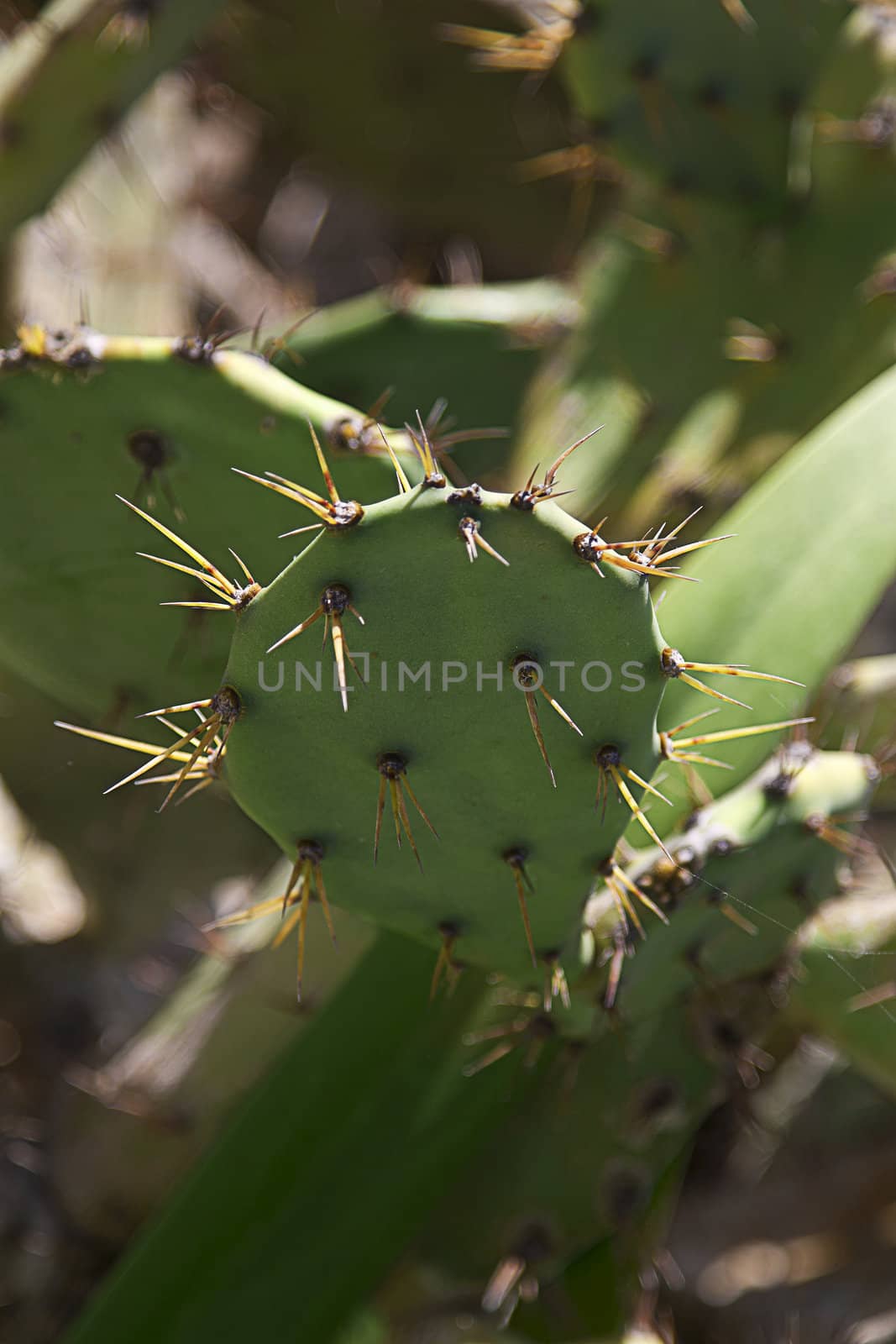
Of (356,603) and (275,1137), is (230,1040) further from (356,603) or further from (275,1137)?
(356,603)

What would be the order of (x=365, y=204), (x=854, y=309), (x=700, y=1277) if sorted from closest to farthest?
(x=854, y=309) → (x=700, y=1277) → (x=365, y=204)

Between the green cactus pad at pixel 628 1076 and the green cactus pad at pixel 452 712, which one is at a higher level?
the green cactus pad at pixel 452 712

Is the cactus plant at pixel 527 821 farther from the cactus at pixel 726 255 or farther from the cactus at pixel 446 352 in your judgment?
the cactus at pixel 446 352

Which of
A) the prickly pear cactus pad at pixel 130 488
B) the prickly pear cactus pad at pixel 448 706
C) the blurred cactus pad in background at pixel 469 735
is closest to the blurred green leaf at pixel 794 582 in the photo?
the blurred cactus pad in background at pixel 469 735

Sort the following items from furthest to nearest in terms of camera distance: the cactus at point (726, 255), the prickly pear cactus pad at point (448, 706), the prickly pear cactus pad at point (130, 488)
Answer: the cactus at point (726, 255)
the prickly pear cactus pad at point (130, 488)
the prickly pear cactus pad at point (448, 706)

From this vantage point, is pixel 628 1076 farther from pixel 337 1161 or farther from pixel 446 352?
pixel 446 352

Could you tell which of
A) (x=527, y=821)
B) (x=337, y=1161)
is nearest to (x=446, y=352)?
(x=527, y=821)

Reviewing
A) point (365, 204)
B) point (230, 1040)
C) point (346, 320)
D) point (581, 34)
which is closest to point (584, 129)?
point (581, 34)

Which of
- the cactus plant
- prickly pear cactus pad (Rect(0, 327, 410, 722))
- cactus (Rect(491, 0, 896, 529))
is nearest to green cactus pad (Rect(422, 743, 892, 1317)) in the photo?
the cactus plant

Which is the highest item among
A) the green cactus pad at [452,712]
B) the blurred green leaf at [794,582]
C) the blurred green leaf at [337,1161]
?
the green cactus pad at [452,712]
